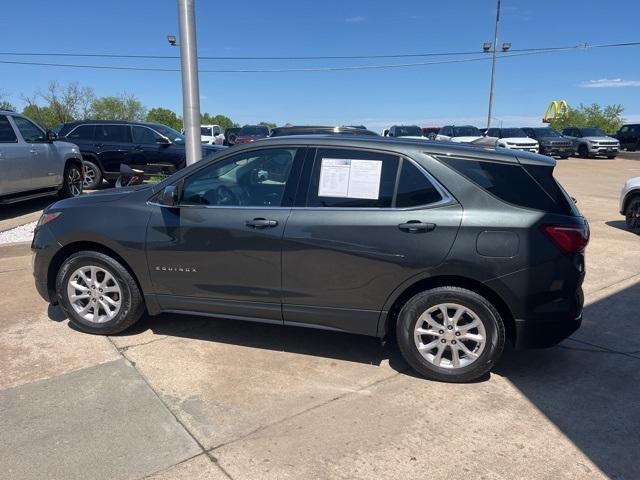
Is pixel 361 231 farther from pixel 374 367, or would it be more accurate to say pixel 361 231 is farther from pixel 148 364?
pixel 148 364

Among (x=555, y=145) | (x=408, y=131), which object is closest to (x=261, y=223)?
(x=408, y=131)

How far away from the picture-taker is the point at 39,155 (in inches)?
376

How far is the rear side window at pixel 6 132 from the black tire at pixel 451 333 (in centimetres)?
831

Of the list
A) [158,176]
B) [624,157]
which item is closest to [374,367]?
[158,176]

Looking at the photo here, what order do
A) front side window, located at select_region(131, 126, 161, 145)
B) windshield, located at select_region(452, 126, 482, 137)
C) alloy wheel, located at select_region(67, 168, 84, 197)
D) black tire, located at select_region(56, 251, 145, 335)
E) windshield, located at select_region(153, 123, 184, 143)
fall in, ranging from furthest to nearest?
windshield, located at select_region(452, 126, 482, 137), windshield, located at select_region(153, 123, 184, 143), front side window, located at select_region(131, 126, 161, 145), alloy wheel, located at select_region(67, 168, 84, 197), black tire, located at select_region(56, 251, 145, 335)

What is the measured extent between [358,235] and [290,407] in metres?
1.22

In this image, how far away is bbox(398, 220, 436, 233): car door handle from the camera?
11.3ft

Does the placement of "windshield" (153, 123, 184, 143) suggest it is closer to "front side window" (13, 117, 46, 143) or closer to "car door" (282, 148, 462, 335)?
"front side window" (13, 117, 46, 143)

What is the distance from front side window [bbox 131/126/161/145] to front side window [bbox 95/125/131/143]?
0.49 ft

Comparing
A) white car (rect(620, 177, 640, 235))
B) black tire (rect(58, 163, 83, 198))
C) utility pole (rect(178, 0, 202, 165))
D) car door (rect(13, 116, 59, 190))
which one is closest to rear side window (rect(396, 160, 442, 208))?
utility pole (rect(178, 0, 202, 165))

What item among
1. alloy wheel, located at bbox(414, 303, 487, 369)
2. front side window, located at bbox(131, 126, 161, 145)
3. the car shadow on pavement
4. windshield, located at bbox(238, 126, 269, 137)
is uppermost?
windshield, located at bbox(238, 126, 269, 137)

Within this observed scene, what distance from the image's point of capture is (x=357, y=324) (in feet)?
12.2

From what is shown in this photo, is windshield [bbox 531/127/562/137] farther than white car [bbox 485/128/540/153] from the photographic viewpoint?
Yes

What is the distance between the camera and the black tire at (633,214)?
345 inches
